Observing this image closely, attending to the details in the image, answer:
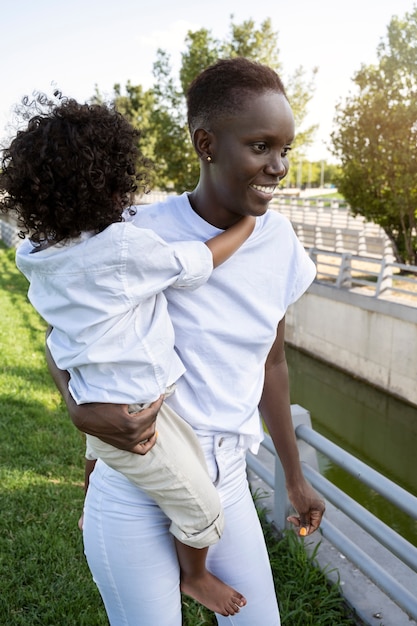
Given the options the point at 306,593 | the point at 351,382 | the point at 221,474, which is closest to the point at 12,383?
the point at 306,593

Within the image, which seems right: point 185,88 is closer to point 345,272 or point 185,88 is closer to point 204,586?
point 345,272

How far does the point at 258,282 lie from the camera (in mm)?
1383

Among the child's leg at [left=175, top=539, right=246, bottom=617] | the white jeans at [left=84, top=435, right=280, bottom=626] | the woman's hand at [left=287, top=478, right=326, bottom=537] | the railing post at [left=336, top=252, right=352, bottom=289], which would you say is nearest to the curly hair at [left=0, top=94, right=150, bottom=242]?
the white jeans at [left=84, top=435, right=280, bottom=626]

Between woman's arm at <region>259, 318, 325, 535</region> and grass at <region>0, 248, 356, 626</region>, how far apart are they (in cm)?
101

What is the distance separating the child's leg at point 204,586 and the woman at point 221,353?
0.09 feet

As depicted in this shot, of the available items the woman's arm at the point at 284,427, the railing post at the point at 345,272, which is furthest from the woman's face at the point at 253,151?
the railing post at the point at 345,272

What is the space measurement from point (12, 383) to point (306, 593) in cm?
426

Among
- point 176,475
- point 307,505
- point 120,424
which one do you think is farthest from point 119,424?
point 307,505

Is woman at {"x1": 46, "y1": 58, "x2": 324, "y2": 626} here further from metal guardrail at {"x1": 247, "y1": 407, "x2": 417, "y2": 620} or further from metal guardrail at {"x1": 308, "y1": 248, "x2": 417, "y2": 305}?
metal guardrail at {"x1": 308, "y1": 248, "x2": 417, "y2": 305}

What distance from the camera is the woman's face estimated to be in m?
1.25

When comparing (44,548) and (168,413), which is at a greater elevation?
(168,413)

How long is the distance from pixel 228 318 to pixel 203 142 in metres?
0.39

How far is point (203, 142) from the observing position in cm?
133

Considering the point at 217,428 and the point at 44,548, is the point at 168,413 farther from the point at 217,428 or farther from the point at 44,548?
the point at 44,548
